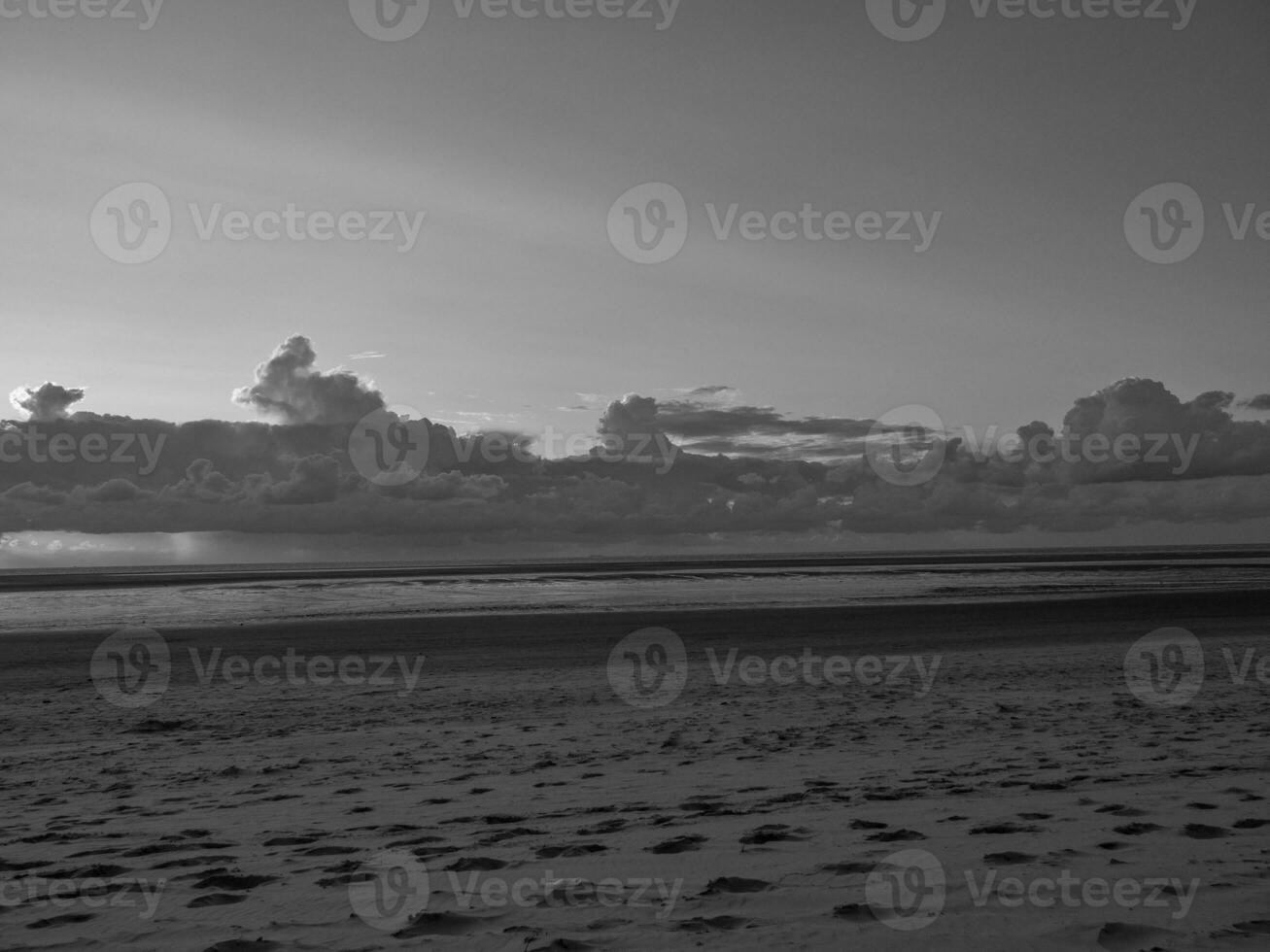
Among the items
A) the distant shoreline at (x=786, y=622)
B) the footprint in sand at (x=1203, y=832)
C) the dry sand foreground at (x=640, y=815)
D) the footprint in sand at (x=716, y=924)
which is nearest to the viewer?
the footprint in sand at (x=716, y=924)

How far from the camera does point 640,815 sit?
7594mm

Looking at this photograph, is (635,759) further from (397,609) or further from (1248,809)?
(397,609)

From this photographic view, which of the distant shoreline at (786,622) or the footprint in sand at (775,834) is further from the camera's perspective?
the distant shoreline at (786,622)

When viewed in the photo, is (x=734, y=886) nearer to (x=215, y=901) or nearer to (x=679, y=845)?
(x=679, y=845)

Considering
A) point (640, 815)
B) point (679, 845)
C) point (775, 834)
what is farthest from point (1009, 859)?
point (640, 815)

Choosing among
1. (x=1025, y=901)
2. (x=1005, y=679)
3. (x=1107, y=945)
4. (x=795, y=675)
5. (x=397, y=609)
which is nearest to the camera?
(x=1107, y=945)

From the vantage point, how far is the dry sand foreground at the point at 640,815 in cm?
537

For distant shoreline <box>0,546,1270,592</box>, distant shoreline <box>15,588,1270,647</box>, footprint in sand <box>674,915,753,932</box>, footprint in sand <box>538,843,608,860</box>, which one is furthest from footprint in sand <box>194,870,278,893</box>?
distant shoreline <box>0,546,1270,592</box>

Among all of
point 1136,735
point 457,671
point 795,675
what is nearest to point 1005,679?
point 795,675

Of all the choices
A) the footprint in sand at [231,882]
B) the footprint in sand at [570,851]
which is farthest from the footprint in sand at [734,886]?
the footprint in sand at [231,882]

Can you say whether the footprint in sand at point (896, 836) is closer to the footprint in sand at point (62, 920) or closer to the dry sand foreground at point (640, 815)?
the dry sand foreground at point (640, 815)

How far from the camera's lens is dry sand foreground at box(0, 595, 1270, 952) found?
537 cm

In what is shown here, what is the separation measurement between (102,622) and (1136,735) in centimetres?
Result: 3139

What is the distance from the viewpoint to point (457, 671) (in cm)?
1808
